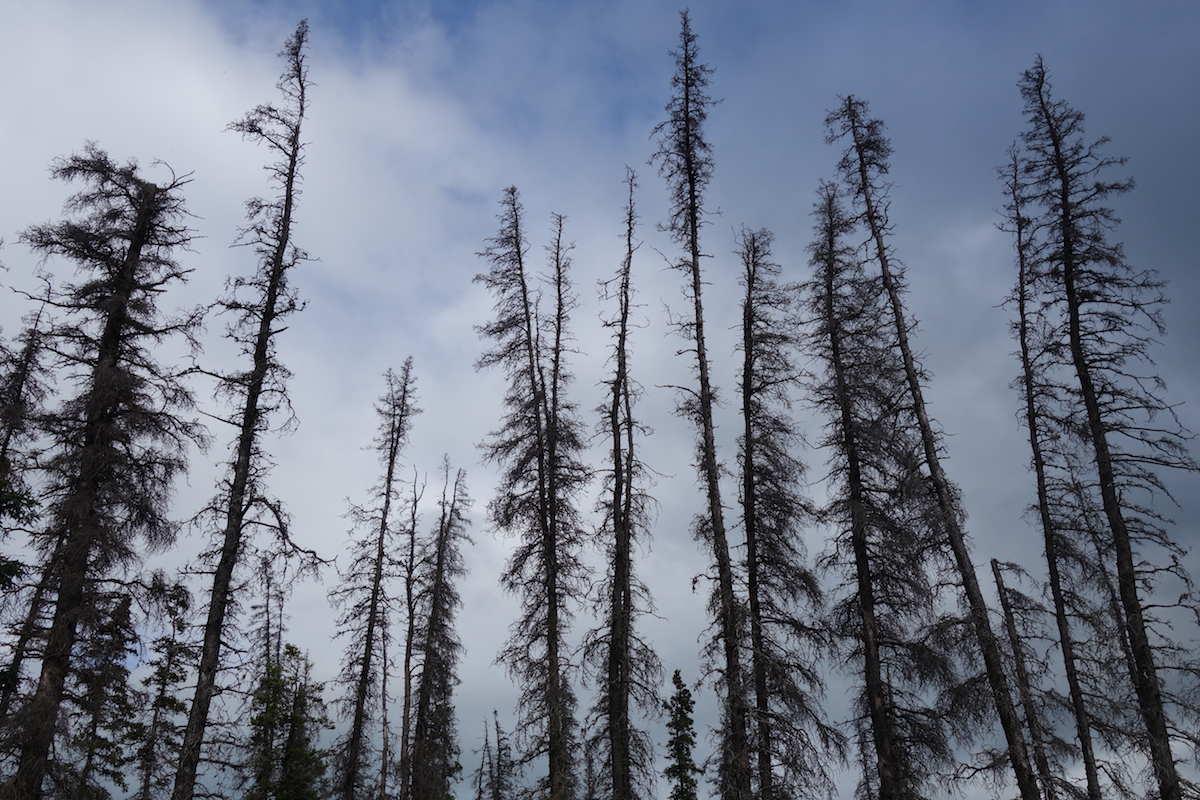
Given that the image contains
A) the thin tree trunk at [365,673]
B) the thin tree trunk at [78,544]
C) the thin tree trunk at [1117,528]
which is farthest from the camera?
the thin tree trunk at [365,673]

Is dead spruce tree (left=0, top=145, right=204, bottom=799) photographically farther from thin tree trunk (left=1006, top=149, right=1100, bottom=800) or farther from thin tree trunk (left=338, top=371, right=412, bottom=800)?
thin tree trunk (left=1006, top=149, right=1100, bottom=800)

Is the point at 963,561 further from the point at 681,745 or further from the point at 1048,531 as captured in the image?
the point at 681,745

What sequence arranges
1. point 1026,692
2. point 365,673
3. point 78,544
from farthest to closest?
1. point 365,673
2. point 1026,692
3. point 78,544

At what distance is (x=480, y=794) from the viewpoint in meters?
47.2

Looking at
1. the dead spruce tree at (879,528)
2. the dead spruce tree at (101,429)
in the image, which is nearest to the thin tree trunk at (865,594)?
the dead spruce tree at (879,528)

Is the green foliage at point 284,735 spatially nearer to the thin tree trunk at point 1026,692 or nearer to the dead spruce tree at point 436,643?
the dead spruce tree at point 436,643

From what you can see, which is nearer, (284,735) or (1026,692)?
(1026,692)

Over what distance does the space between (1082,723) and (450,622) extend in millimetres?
19981

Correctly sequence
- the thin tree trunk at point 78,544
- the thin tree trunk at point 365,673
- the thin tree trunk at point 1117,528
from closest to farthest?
the thin tree trunk at point 78,544, the thin tree trunk at point 1117,528, the thin tree trunk at point 365,673

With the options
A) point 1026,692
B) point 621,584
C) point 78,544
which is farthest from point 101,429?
point 1026,692

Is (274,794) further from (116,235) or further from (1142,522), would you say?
(1142,522)

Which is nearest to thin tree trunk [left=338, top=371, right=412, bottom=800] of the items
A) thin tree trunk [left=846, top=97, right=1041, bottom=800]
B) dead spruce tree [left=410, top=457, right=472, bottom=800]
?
dead spruce tree [left=410, top=457, right=472, bottom=800]

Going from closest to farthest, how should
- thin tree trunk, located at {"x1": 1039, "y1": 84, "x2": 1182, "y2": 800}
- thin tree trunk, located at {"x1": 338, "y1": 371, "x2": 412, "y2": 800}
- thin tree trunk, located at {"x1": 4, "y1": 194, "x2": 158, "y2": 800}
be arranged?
thin tree trunk, located at {"x1": 4, "y1": 194, "x2": 158, "y2": 800} < thin tree trunk, located at {"x1": 1039, "y1": 84, "x2": 1182, "y2": 800} < thin tree trunk, located at {"x1": 338, "y1": 371, "x2": 412, "y2": 800}

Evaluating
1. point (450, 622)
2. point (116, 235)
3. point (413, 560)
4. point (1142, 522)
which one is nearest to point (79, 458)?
point (116, 235)
